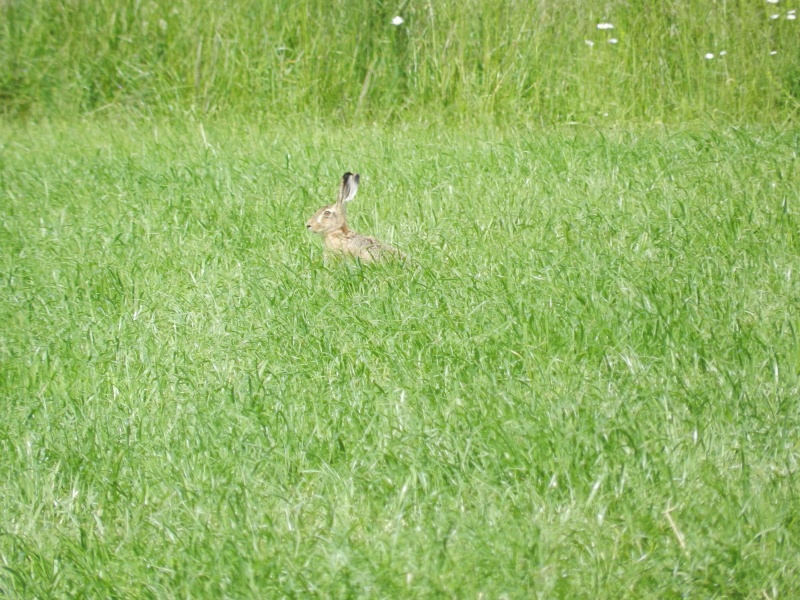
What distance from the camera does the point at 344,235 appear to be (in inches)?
196

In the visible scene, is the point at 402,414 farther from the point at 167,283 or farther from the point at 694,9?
the point at 694,9

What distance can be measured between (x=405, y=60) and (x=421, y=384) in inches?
195

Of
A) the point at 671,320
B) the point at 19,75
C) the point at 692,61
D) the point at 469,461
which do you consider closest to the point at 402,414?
the point at 469,461

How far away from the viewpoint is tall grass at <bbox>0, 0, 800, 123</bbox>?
7383mm

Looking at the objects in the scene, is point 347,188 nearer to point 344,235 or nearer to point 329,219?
point 329,219

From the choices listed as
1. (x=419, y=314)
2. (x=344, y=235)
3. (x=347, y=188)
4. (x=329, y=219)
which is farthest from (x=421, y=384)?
(x=347, y=188)

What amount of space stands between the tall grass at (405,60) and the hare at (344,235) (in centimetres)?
255

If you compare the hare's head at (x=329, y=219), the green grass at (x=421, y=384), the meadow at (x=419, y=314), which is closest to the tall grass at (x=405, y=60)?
the meadow at (x=419, y=314)

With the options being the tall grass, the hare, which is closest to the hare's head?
the hare

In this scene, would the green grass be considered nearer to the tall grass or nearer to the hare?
the hare

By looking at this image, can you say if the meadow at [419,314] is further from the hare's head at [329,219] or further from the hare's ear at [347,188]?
the hare's ear at [347,188]

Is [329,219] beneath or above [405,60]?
beneath

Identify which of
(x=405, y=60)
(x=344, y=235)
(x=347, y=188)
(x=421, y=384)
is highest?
(x=405, y=60)

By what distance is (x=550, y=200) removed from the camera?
544 cm
